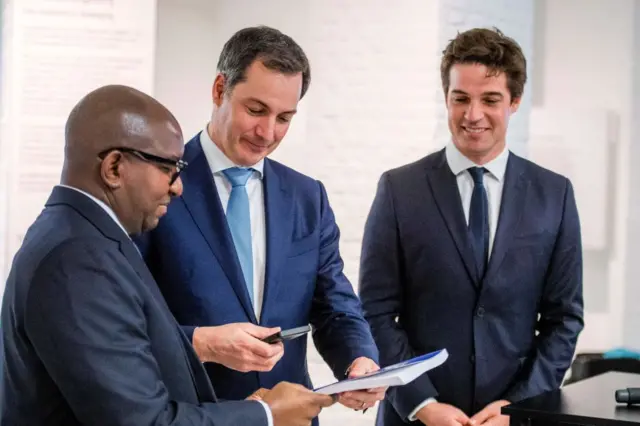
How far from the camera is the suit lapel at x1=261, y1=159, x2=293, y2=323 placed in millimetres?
2346

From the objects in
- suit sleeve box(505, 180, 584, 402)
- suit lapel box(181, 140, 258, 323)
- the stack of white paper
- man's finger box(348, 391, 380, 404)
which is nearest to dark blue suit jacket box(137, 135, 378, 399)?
suit lapel box(181, 140, 258, 323)

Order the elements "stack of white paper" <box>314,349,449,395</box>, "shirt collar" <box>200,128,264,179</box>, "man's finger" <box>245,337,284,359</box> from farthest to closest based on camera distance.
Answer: "shirt collar" <box>200,128,264,179</box>, "man's finger" <box>245,337,284,359</box>, "stack of white paper" <box>314,349,449,395</box>

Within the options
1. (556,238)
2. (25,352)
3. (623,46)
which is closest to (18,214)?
(556,238)

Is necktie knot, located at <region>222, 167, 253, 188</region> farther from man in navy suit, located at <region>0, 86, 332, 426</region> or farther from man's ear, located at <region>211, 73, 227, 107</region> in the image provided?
man in navy suit, located at <region>0, 86, 332, 426</region>

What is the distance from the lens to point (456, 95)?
2832mm

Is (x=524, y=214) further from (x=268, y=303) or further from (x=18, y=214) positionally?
(x=18, y=214)

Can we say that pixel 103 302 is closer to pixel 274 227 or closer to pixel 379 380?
pixel 379 380

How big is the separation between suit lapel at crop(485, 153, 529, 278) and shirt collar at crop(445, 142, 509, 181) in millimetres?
19

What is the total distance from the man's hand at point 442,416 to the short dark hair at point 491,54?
0.94 metres

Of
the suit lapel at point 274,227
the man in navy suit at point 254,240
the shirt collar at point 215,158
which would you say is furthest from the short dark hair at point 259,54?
the suit lapel at point 274,227

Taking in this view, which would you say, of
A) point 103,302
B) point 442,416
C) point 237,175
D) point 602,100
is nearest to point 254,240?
point 237,175

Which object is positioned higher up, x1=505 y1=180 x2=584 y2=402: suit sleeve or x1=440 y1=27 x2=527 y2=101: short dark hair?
x1=440 y1=27 x2=527 y2=101: short dark hair

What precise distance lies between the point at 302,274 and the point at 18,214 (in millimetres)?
2313

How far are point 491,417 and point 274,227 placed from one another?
833 mm
